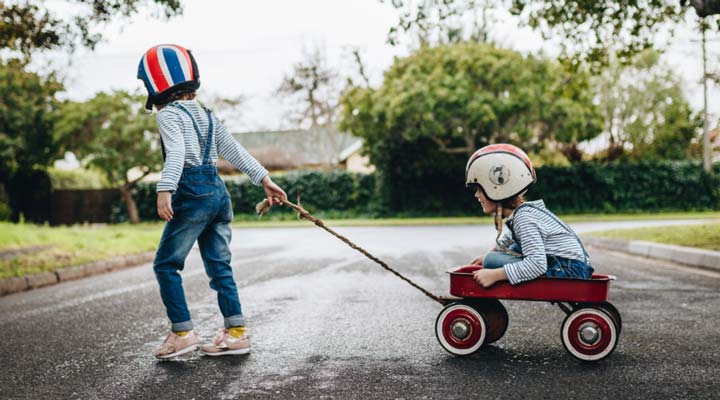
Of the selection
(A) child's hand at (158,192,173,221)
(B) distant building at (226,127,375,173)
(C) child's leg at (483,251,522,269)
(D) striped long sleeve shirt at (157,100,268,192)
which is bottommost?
(C) child's leg at (483,251,522,269)

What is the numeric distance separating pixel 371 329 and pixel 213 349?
124 cm

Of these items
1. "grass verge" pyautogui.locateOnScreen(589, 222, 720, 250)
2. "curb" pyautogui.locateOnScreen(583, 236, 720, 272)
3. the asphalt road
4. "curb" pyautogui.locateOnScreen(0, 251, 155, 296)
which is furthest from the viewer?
"grass verge" pyautogui.locateOnScreen(589, 222, 720, 250)

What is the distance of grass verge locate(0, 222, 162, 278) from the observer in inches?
363

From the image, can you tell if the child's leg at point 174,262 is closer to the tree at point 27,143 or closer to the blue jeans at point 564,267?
the blue jeans at point 564,267

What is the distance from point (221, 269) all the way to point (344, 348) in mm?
942

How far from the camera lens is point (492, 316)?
4078 millimetres

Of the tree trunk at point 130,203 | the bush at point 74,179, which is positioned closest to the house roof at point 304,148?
the bush at point 74,179

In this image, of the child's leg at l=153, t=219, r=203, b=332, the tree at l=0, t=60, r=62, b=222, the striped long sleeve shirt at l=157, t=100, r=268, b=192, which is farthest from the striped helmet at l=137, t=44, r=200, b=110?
the tree at l=0, t=60, r=62, b=222

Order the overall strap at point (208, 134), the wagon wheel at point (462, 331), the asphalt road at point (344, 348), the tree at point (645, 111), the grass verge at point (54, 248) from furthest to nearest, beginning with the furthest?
1. the tree at point (645, 111)
2. the grass verge at point (54, 248)
3. the overall strap at point (208, 134)
4. the wagon wheel at point (462, 331)
5. the asphalt road at point (344, 348)

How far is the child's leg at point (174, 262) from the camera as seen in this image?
161 inches

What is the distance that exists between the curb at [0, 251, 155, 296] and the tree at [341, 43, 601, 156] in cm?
1596

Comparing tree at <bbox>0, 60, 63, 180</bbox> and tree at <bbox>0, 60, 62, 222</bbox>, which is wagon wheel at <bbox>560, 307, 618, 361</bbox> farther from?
tree at <bbox>0, 60, 63, 180</bbox>

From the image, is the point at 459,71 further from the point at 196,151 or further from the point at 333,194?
the point at 196,151

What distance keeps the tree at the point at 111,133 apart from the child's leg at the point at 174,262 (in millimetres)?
26136
